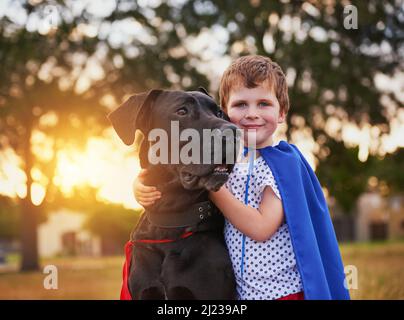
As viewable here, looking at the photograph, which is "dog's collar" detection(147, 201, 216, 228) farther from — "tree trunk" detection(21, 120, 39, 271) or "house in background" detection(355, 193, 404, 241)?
"house in background" detection(355, 193, 404, 241)

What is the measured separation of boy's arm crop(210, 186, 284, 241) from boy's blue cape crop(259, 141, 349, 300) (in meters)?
0.06

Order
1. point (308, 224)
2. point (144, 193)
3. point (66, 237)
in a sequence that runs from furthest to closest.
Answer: point (66, 237) → point (144, 193) → point (308, 224)

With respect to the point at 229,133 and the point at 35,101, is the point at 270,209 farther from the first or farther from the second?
the point at 35,101

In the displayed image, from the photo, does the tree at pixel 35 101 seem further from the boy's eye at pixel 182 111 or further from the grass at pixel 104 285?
the boy's eye at pixel 182 111

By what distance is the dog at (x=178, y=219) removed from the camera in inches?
127

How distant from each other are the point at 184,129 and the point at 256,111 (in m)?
0.44

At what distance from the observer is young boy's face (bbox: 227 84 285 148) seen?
337 cm

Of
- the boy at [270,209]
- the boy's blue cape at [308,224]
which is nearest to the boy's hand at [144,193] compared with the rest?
the boy at [270,209]

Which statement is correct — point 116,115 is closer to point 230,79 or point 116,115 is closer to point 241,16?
point 230,79

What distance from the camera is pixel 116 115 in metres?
3.52

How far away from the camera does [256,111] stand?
3367 millimetres

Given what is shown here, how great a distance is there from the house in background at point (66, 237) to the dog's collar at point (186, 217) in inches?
1346

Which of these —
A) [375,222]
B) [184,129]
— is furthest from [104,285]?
[375,222]

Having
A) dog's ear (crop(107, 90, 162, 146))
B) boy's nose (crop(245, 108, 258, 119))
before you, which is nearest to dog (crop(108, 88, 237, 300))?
dog's ear (crop(107, 90, 162, 146))
